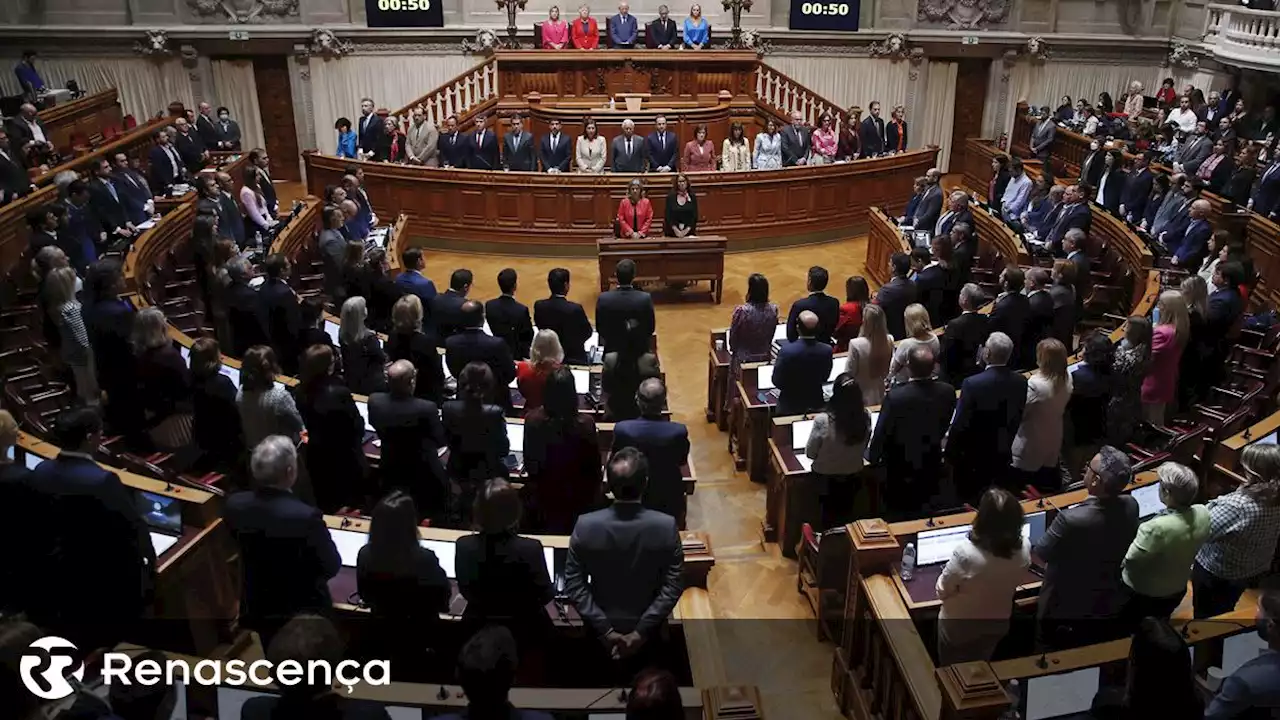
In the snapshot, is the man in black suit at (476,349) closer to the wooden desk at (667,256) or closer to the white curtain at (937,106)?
the wooden desk at (667,256)

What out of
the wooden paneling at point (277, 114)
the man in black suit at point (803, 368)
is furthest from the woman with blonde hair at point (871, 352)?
the wooden paneling at point (277, 114)

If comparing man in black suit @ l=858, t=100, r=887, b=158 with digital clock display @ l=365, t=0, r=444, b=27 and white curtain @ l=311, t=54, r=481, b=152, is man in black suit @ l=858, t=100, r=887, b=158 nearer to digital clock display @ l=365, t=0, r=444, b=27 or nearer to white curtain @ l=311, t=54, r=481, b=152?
white curtain @ l=311, t=54, r=481, b=152

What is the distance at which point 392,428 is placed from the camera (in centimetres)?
438

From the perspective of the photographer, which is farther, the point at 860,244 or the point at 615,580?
the point at 860,244

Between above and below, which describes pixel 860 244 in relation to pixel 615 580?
below

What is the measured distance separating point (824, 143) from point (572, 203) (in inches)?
154

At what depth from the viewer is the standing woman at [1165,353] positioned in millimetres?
5812

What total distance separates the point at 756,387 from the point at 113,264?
4.15 metres

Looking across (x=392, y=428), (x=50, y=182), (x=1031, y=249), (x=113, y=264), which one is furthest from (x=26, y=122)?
(x=1031, y=249)

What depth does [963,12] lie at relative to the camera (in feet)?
56.7

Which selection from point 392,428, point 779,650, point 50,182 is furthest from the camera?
point 50,182

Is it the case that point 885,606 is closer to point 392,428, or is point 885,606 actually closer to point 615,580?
point 615,580

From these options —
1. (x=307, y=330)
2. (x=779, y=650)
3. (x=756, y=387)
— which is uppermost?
(x=307, y=330)

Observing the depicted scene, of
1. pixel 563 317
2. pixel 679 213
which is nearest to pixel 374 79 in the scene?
pixel 679 213
